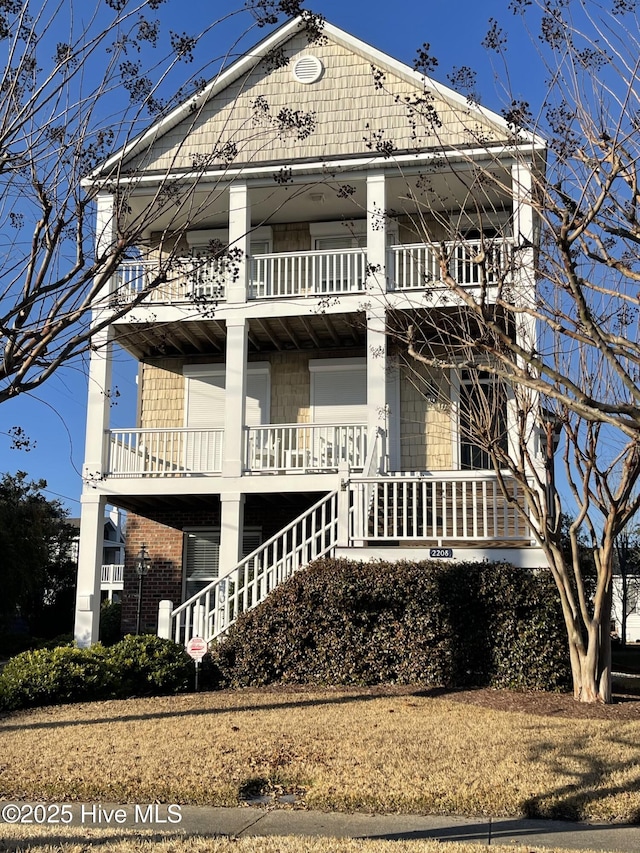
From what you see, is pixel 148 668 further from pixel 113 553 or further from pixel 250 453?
pixel 113 553

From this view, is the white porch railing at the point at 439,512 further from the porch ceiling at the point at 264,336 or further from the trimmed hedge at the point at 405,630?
the porch ceiling at the point at 264,336

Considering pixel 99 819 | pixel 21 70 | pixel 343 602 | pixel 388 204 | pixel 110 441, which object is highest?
pixel 388 204

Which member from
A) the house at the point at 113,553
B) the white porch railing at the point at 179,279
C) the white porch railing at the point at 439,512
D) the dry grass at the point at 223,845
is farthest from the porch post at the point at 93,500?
the house at the point at 113,553

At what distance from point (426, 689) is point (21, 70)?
871 centimetres

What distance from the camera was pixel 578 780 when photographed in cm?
682

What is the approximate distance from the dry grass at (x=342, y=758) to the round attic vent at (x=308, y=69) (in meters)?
11.6

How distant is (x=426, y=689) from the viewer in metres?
11.5

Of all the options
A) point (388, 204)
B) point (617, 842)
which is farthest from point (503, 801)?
point (388, 204)

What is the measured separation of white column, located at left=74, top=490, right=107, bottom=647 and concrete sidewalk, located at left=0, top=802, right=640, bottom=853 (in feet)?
26.7

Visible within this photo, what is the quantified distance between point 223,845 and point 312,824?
86cm

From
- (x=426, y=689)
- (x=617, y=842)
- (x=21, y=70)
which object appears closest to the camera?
(x=617, y=842)

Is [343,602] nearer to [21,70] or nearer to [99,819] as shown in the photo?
[99,819]

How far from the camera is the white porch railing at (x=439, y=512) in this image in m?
12.7

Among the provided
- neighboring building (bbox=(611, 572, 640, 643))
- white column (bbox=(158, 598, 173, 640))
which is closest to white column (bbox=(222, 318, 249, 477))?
white column (bbox=(158, 598, 173, 640))
